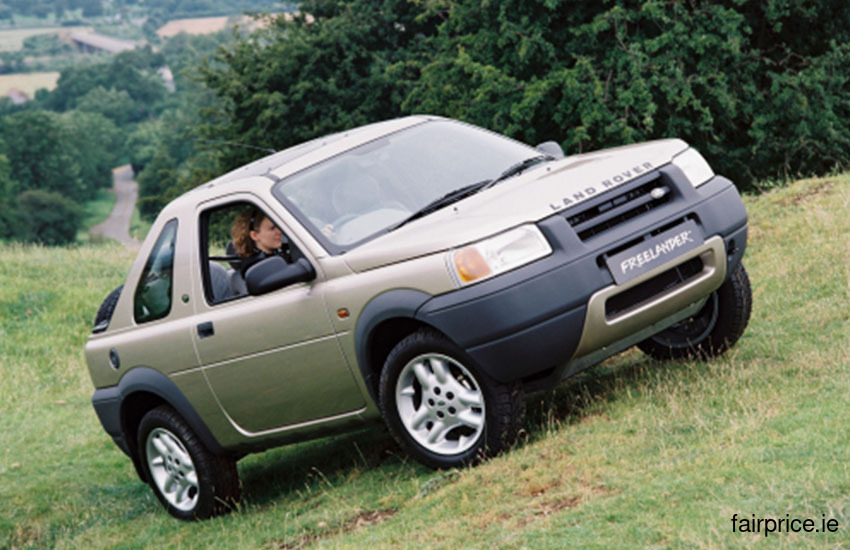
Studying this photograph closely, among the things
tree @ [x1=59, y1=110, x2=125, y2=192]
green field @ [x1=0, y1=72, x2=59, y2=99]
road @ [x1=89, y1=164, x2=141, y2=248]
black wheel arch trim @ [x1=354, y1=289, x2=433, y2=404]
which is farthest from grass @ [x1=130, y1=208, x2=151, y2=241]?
black wheel arch trim @ [x1=354, y1=289, x2=433, y2=404]

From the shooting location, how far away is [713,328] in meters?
7.48

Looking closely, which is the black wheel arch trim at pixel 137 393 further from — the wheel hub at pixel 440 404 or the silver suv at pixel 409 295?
the wheel hub at pixel 440 404

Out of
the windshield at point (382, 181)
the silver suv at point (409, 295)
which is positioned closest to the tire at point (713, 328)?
the silver suv at point (409, 295)

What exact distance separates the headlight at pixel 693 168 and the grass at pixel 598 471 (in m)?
1.14

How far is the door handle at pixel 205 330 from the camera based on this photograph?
276 inches

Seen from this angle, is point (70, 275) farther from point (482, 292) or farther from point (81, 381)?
point (482, 292)

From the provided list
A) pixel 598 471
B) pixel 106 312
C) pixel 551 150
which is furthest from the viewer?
pixel 106 312

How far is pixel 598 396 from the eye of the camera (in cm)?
707

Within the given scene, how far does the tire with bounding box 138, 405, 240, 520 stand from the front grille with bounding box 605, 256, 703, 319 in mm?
2880

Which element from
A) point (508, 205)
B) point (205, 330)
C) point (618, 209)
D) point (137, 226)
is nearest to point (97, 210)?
point (137, 226)

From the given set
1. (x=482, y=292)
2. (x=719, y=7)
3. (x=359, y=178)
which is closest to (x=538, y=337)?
(x=482, y=292)

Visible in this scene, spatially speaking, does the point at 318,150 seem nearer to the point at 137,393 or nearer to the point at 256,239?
the point at 256,239

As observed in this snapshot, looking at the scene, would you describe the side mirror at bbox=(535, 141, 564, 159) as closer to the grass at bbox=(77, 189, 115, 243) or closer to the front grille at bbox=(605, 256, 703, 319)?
the front grille at bbox=(605, 256, 703, 319)

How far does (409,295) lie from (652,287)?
4.30ft
